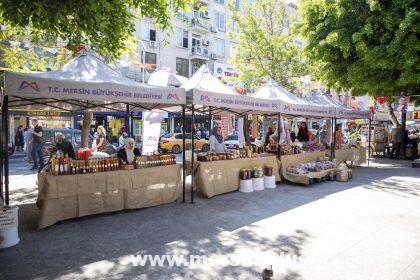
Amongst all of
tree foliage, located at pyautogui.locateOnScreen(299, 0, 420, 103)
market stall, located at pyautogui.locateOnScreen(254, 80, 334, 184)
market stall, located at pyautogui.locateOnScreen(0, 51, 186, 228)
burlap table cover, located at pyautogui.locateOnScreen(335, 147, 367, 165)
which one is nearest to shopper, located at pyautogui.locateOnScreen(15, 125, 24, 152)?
market stall, located at pyautogui.locateOnScreen(0, 51, 186, 228)

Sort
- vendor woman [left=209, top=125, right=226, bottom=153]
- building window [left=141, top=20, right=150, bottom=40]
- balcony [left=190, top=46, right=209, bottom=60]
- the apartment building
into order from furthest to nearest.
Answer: balcony [left=190, top=46, right=209, bottom=60] → the apartment building → building window [left=141, top=20, right=150, bottom=40] → vendor woman [left=209, top=125, right=226, bottom=153]

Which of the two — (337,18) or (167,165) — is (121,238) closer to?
(167,165)

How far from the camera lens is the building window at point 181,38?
35188 millimetres

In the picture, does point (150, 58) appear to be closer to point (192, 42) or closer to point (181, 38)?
point (181, 38)

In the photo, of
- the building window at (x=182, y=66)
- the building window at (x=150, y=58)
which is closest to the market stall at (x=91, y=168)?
the building window at (x=150, y=58)

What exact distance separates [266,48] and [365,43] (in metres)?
7.11

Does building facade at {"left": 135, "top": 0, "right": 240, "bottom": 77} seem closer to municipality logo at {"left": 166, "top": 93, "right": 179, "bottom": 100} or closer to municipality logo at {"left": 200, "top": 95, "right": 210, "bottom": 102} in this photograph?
municipality logo at {"left": 200, "top": 95, "right": 210, "bottom": 102}

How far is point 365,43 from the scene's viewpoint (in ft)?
44.1

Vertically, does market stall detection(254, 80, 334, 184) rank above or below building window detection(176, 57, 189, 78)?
below

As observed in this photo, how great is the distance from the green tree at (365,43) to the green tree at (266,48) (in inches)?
118

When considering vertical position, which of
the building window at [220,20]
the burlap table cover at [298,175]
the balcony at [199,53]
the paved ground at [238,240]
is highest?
the building window at [220,20]

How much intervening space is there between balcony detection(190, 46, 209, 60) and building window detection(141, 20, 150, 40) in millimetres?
5690

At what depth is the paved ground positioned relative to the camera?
4215mm

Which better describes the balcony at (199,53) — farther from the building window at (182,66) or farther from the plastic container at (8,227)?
the plastic container at (8,227)
